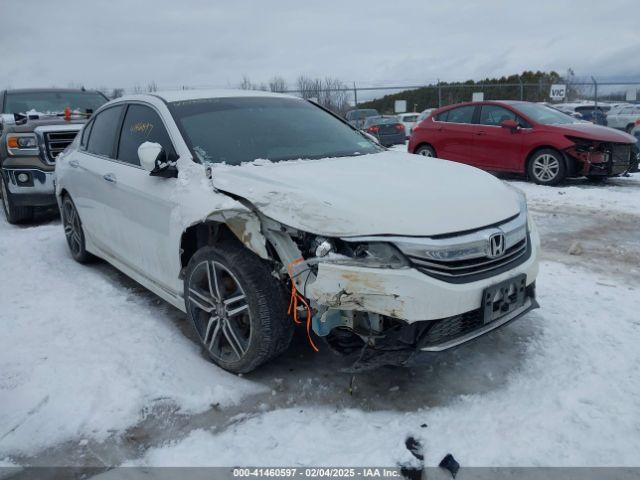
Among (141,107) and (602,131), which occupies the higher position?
(141,107)

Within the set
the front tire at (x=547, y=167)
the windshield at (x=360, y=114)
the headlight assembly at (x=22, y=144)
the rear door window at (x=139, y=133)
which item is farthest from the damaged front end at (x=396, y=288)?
the windshield at (x=360, y=114)

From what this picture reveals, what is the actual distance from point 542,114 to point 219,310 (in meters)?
8.29

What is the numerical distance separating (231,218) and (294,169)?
0.54m

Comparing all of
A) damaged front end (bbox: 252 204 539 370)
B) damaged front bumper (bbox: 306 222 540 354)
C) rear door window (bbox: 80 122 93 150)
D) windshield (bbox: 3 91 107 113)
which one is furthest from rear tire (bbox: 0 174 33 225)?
damaged front bumper (bbox: 306 222 540 354)

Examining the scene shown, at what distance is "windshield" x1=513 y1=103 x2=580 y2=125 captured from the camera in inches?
360

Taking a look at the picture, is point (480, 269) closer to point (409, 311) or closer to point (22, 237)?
point (409, 311)

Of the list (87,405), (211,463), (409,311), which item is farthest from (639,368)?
(87,405)

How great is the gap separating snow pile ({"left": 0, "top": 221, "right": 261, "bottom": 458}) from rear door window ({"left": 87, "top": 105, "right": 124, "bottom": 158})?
119cm

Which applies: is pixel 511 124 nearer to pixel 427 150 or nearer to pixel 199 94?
pixel 427 150

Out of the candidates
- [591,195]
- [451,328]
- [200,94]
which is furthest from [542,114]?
[451,328]

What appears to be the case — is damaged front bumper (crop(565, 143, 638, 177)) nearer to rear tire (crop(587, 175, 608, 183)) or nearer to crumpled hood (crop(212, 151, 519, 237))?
rear tire (crop(587, 175, 608, 183))

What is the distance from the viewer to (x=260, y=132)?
3.69 m

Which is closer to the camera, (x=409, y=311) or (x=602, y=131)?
(x=409, y=311)

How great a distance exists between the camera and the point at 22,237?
6.38 metres
